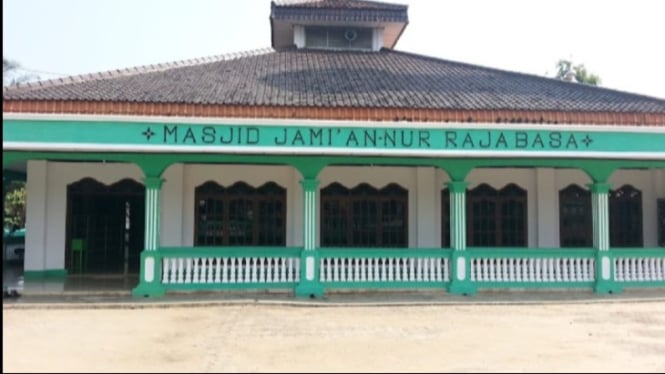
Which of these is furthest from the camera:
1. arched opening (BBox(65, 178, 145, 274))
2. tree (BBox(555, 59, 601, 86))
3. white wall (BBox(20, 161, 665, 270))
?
tree (BBox(555, 59, 601, 86))

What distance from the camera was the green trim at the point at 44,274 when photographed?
38.6ft

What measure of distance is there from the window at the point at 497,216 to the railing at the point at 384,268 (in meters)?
2.55

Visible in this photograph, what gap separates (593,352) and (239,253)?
591cm

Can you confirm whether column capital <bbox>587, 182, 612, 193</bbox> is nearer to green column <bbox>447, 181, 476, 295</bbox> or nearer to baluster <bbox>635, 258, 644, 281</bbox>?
baluster <bbox>635, 258, 644, 281</bbox>

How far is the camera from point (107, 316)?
331 inches

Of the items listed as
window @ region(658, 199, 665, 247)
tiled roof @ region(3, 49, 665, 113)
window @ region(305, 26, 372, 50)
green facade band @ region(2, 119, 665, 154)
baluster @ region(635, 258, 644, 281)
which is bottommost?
baluster @ region(635, 258, 644, 281)

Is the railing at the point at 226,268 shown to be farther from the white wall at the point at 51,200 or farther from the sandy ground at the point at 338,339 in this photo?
the white wall at the point at 51,200

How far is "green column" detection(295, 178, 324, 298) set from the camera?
33.1 feet

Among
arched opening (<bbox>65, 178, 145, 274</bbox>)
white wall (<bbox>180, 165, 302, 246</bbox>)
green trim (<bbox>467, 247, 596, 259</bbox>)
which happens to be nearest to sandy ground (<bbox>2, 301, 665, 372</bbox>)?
green trim (<bbox>467, 247, 596, 259</bbox>)

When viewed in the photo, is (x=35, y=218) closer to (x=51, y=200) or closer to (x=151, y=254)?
(x=51, y=200)

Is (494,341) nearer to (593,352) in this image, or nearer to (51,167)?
(593,352)

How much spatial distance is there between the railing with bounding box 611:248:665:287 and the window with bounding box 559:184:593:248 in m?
1.99

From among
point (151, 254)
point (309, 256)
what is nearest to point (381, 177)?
point (309, 256)

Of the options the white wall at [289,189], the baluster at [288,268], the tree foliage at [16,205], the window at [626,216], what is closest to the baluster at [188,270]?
the baluster at [288,268]
